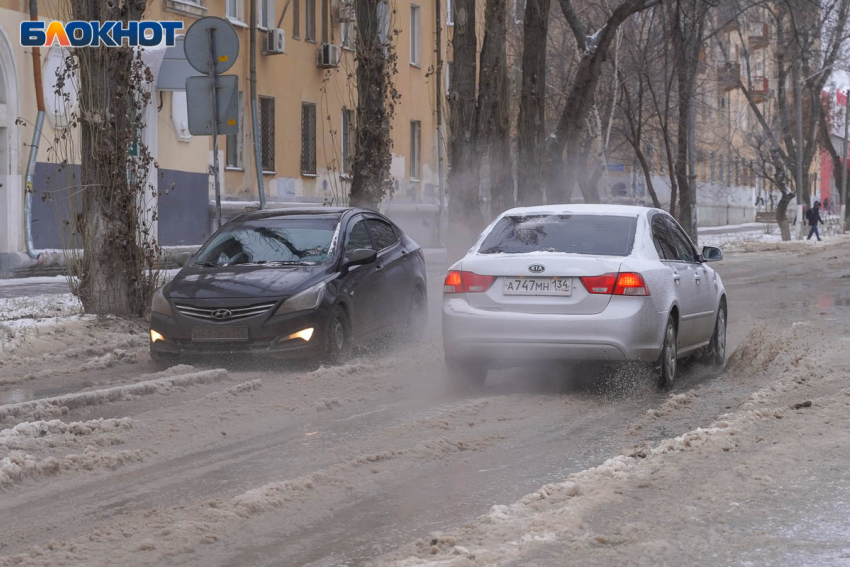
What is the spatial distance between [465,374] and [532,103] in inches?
566

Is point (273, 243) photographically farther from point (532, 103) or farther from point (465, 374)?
point (532, 103)

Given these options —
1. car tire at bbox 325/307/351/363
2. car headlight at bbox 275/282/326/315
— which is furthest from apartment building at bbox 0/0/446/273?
car headlight at bbox 275/282/326/315

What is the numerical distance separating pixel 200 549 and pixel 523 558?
1.30 meters

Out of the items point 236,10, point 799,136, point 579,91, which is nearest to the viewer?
point 579,91

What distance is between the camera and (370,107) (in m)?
19.1

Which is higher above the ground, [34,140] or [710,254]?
[34,140]

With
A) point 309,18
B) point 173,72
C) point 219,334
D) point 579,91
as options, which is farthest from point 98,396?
point 309,18

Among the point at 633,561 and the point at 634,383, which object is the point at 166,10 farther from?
the point at 633,561

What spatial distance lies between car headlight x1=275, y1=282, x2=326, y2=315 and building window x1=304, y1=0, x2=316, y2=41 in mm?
22511

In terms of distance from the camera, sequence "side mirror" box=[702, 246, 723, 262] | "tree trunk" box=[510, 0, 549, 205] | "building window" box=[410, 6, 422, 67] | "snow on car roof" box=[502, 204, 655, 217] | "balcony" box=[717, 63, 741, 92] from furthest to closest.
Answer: "balcony" box=[717, 63, 741, 92]
"building window" box=[410, 6, 422, 67]
"tree trunk" box=[510, 0, 549, 205]
"side mirror" box=[702, 246, 723, 262]
"snow on car roof" box=[502, 204, 655, 217]

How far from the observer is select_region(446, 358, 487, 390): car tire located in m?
10.1

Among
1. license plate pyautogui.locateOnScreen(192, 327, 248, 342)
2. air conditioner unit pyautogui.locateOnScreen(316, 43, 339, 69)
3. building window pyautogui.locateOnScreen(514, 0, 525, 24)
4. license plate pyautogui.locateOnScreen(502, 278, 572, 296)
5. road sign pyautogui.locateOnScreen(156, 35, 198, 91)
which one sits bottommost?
license plate pyautogui.locateOnScreen(192, 327, 248, 342)

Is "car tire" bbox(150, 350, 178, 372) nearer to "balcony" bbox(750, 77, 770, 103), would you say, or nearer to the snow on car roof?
the snow on car roof

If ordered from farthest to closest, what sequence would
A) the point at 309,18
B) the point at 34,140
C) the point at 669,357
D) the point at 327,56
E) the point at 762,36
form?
the point at 762,36
the point at 327,56
the point at 309,18
the point at 34,140
the point at 669,357
